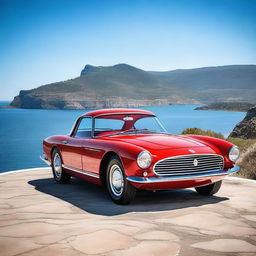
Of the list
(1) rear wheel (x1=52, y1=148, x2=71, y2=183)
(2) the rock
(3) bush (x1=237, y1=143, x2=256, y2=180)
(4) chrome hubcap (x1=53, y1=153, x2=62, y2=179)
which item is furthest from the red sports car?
(2) the rock

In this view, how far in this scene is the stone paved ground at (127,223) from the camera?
3572 mm

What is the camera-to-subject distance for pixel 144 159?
525cm

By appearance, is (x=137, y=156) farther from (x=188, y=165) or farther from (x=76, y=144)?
(x=76, y=144)

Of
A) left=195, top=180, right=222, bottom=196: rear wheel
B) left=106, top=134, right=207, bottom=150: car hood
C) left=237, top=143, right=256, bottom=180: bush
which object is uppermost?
left=106, top=134, right=207, bottom=150: car hood

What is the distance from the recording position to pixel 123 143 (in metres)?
5.64

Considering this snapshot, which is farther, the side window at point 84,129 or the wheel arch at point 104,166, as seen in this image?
the side window at point 84,129

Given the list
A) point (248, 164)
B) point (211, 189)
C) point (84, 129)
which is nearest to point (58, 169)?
point (84, 129)

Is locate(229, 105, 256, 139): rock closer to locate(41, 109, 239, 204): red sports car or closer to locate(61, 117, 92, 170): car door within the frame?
locate(41, 109, 239, 204): red sports car

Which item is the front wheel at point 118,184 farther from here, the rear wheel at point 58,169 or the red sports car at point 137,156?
the rear wheel at point 58,169

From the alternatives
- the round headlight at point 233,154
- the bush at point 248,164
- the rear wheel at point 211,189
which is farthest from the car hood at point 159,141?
the bush at point 248,164

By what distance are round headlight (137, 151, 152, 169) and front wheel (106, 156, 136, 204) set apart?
354mm

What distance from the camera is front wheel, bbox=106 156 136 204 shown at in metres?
5.44

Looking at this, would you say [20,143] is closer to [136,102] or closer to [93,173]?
[93,173]

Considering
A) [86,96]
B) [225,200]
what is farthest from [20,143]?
[86,96]
